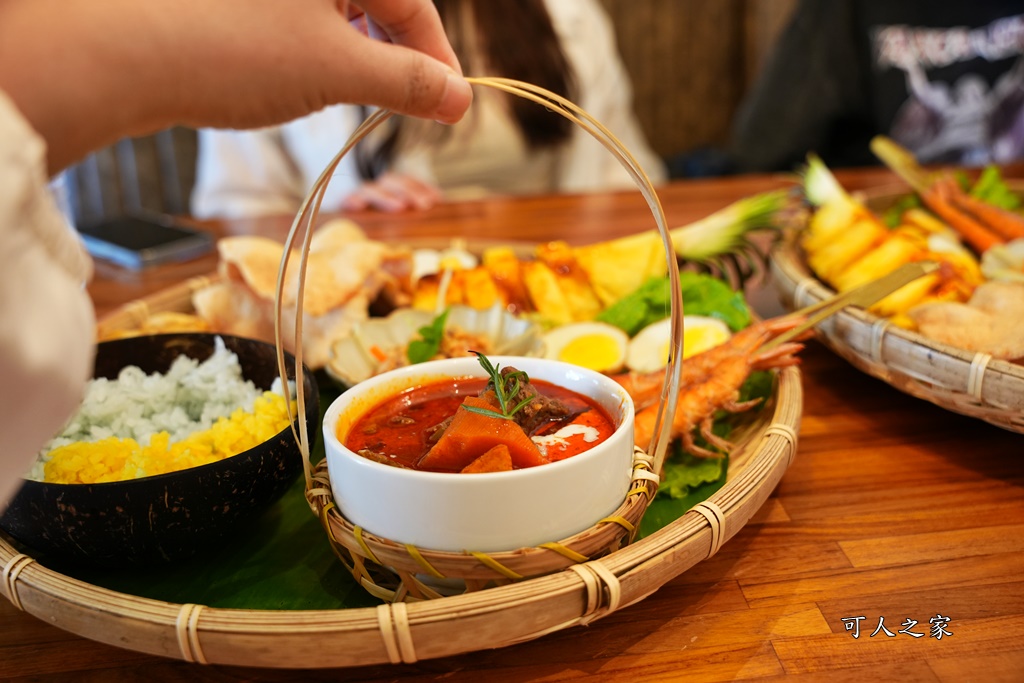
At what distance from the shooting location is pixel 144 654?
1.10 m

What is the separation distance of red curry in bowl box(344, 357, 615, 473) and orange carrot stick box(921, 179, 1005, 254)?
1.68 m

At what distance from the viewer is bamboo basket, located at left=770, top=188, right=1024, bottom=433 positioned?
4.48 ft

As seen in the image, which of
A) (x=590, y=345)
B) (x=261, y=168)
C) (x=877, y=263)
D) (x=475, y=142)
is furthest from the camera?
(x=261, y=168)

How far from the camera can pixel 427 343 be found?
1.82 m

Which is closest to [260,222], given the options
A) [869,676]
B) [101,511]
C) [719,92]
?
[101,511]

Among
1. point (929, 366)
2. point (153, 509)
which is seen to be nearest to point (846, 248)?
point (929, 366)

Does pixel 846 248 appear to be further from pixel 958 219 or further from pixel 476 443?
pixel 476 443

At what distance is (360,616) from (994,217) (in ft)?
7.50

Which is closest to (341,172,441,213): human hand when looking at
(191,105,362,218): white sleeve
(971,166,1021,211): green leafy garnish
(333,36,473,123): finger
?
(191,105,362,218): white sleeve

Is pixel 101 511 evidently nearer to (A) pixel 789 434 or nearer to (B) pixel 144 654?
(B) pixel 144 654

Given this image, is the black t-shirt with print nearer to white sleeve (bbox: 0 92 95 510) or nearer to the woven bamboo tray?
the woven bamboo tray

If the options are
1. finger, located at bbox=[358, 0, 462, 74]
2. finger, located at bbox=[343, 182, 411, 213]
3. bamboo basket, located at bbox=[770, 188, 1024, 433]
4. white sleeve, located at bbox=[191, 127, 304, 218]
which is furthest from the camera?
white sleeve, located at bbox=[191, 127, 304, 218]

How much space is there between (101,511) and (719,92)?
23.7 feet

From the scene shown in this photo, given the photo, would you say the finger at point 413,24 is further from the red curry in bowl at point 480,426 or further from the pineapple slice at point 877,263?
the pineapple slice at point 877,263
